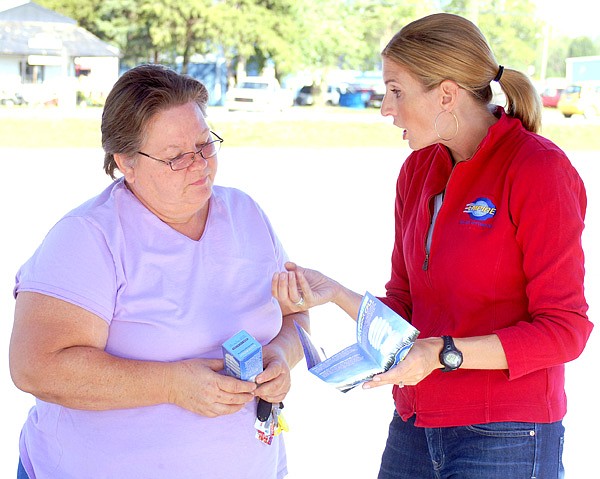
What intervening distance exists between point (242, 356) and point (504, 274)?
736 millimetres

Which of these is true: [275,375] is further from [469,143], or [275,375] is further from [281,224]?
[281,224]

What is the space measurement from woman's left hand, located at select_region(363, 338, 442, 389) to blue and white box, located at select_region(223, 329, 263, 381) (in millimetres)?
290

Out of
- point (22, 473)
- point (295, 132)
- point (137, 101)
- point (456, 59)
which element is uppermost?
point (456, 59)

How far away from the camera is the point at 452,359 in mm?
2162

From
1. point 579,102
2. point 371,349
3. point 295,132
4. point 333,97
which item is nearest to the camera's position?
point 371,349

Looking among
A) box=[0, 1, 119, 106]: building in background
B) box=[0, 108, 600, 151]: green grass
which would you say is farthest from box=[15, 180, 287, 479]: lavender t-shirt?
box=[0, 1, 119, 106]: building in background

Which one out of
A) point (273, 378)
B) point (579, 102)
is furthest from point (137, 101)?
point (579, 102)

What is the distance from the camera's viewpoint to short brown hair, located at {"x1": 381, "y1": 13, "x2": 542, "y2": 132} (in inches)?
92.8

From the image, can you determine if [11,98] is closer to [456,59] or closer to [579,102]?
[579,102]

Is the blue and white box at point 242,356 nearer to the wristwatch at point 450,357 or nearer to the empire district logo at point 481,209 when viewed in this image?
the wristwatch at point 450,357

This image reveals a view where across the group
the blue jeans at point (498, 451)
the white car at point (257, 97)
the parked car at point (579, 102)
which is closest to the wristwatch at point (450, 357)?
the blue jeans at point (498, 451)

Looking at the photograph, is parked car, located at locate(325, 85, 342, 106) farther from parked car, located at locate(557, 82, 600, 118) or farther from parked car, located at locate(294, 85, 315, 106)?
parked car, located at locate(557, 82, 600, 118)

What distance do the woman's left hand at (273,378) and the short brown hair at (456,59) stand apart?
2.84 feet

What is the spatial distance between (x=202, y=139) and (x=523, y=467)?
4.06ft
